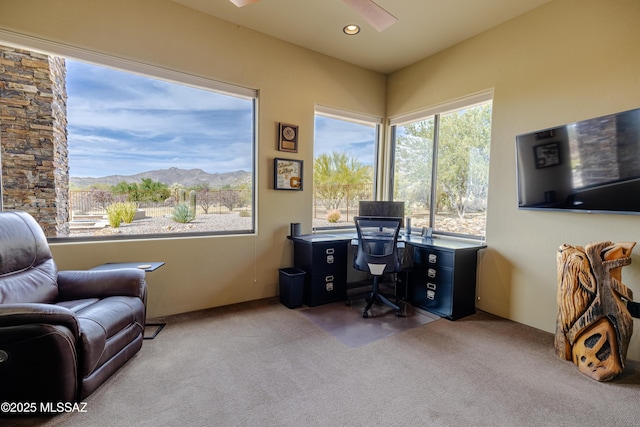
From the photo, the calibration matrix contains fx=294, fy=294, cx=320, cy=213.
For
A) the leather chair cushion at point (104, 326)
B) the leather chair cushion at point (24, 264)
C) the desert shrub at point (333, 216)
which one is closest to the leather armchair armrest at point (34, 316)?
the leather chair cushion at point (104, 326)

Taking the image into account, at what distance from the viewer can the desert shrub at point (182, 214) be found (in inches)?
127

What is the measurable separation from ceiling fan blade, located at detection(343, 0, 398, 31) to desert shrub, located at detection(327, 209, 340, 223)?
248 centimetres

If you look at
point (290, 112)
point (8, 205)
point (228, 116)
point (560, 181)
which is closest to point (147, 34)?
point (228, 116)

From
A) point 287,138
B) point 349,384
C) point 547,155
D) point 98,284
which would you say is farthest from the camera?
point 287,138

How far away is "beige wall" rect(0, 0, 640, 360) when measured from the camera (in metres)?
2.47

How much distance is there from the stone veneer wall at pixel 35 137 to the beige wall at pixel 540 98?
4.11 meters

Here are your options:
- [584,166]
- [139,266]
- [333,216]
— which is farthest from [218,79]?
[584,166]

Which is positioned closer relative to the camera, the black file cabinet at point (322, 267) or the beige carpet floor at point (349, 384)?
the beige carpet floor at point (349, 384)

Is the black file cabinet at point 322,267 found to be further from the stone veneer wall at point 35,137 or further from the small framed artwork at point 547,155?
the stone veneer wall at point 35,137

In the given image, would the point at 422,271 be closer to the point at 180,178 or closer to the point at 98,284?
the point at 180,178

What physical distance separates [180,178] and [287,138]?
4.36ft

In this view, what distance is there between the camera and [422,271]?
343cm

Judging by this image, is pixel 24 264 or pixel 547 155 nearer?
pixel 24 264

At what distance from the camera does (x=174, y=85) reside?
Answer: 3123 millimetres
